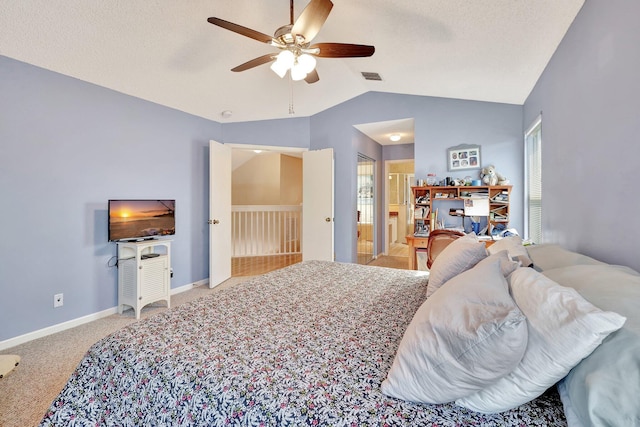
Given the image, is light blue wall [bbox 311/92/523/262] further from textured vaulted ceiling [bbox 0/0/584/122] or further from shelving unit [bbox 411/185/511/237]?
textured vaulted ceiling [bbox 0/0/584/122]

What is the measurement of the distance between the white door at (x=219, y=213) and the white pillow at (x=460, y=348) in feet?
12.1

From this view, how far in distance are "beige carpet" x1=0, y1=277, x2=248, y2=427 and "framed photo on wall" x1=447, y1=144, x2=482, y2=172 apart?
172 inches

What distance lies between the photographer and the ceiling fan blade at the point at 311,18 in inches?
69.6

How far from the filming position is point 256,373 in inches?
39.4

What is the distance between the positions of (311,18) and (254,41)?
3.99ft

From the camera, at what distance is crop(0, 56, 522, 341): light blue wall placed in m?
2.56

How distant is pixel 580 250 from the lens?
68.8 inches

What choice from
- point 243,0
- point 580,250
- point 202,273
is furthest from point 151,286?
point 580,250

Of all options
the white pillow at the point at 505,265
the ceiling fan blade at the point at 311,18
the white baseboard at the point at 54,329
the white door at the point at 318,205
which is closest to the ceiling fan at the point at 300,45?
the ceiling fan blade at the point at 311,18

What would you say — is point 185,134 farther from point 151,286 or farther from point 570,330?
point 570,330

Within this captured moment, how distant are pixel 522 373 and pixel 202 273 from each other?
424 centimetres

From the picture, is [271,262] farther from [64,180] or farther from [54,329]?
[64,180]

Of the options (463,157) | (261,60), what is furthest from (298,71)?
(463,157)

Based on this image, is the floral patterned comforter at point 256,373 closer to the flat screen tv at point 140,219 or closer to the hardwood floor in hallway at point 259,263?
the flat screen tv at point 140,219
